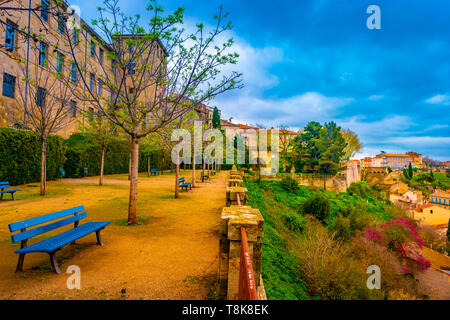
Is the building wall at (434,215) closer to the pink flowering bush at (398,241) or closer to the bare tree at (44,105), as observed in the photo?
the pink flowering bush at (398,241)

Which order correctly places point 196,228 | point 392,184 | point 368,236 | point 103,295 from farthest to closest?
point 392,184
point 368,236
point 196,228
point 103,295

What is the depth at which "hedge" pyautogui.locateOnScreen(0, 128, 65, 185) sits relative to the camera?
11.7 metres

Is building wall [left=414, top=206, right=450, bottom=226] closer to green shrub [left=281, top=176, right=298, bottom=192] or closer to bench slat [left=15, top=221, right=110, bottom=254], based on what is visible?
green shrub [left=281, top=176, right=298, bottom=192]

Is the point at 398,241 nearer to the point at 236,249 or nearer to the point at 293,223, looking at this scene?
the point at 293,223

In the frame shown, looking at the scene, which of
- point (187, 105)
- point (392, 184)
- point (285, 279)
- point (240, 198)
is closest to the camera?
point (285, 279)

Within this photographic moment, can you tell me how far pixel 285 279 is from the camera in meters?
4.50

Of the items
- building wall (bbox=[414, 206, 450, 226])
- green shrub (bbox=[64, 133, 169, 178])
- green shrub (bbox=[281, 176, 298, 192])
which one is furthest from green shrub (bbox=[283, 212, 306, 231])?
building wall (bbox=[414, 206, 450, 226])

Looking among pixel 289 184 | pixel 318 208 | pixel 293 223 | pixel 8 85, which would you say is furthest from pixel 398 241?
pixel 8 85

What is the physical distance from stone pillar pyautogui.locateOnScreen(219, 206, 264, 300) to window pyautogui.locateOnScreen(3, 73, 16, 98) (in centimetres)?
2038
